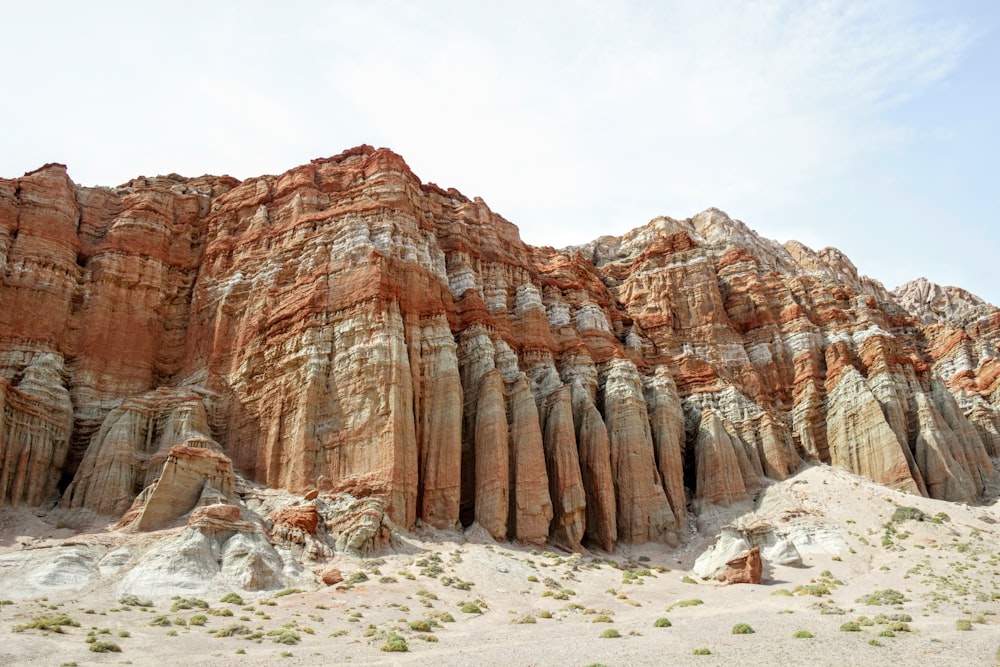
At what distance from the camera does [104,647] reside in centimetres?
2306

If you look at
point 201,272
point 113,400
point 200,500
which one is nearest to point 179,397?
point 113,400

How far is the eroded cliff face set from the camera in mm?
46656

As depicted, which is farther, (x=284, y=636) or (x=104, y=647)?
(x=284, y=636)

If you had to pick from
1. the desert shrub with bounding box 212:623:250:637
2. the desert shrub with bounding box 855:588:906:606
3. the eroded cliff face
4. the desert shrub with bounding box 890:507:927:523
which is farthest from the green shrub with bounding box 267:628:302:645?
the desert shrub with bounding box 890:507:927:523

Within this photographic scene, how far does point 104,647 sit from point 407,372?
26991 mm

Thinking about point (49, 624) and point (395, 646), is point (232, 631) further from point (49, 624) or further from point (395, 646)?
point (395, 646)

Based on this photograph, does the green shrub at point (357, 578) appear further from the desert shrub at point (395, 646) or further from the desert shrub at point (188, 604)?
the desert shrub at point (395, 646)

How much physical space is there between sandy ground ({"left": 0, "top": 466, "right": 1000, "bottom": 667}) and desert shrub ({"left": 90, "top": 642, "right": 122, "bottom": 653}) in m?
0.41

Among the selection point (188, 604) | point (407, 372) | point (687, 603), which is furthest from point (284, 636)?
point (407, 372)

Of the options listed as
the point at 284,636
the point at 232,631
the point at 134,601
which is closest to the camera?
the point at 284,636

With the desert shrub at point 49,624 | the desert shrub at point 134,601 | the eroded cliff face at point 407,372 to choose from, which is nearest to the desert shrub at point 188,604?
the desert shrub at point 134,601

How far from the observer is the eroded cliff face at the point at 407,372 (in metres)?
46.7

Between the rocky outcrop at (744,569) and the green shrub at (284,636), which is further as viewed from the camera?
the rocky outcrop at (744,569)

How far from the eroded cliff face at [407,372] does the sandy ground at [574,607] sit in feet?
15.4
